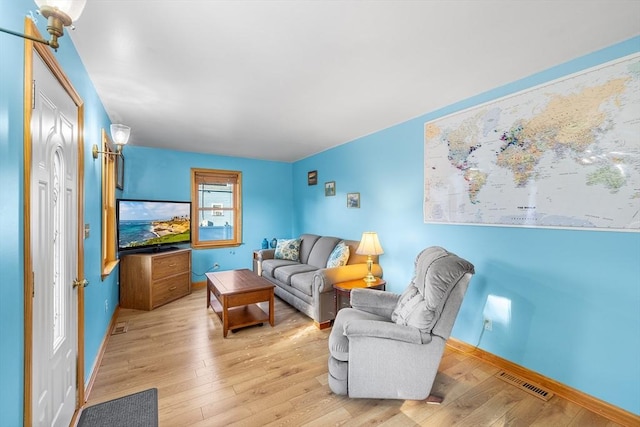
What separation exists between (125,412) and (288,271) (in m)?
2.24

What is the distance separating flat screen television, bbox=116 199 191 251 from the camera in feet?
12.0

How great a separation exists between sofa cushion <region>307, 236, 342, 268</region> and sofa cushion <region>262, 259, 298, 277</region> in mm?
356

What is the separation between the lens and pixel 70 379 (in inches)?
66.4

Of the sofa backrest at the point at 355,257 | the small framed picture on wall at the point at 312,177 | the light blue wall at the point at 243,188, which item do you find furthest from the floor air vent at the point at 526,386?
the light blue wall at the point at 243,188

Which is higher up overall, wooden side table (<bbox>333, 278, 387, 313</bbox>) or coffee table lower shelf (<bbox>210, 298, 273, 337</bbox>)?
wooden side table (<bbox>333, 278, 387, 313</bbox>)

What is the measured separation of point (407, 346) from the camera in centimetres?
188

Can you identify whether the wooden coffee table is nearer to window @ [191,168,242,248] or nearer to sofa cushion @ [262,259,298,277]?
sofa cushion @ [262,259,298,277]

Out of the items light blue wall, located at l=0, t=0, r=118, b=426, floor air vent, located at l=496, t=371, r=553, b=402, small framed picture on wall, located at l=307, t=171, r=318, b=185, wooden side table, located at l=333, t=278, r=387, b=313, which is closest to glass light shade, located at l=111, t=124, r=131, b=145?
light blue wall, located at l=0, t=0, r=118, b=426

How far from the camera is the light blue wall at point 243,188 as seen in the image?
14.5 ft

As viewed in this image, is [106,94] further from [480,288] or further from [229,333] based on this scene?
[480,288]

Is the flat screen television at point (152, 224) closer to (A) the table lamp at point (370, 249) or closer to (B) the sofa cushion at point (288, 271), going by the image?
(B) the sofa cushion at point (288, 271)

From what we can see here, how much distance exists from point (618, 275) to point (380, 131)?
264cm

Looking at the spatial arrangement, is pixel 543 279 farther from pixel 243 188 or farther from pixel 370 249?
pixel 243 188

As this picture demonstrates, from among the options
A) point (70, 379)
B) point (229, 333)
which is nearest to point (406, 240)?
point (229, 333)
